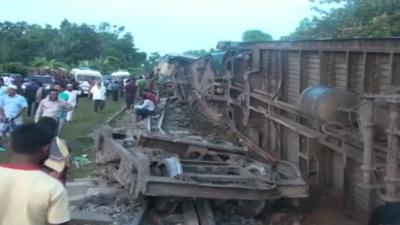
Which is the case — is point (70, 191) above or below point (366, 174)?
below

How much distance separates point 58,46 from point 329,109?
7095 centimetres

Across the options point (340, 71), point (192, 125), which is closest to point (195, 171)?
point (340, 71)

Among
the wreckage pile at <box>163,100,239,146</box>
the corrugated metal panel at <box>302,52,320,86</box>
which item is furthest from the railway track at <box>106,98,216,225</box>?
the wreckage pile at <box>163,100,239,146</box>

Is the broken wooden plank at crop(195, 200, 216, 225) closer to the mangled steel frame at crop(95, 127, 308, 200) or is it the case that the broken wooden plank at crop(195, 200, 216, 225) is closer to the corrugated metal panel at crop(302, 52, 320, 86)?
the mangled steel frame at crop(95, 127, 308, 200)

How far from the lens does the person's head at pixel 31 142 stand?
3299 millimetres

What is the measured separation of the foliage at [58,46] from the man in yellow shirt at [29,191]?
209ft

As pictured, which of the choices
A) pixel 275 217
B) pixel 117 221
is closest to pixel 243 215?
pixel 275 217

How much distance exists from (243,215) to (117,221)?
1.68 meters

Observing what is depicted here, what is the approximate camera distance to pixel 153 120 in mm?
19703

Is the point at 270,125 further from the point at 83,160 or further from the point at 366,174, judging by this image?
the point at 366,174

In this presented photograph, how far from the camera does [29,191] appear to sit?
314cm

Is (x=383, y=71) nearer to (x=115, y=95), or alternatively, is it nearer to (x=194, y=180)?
(x=194, y=180)

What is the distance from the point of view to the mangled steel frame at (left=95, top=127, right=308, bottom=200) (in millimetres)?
8039

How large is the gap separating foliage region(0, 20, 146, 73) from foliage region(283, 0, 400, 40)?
46636mm
